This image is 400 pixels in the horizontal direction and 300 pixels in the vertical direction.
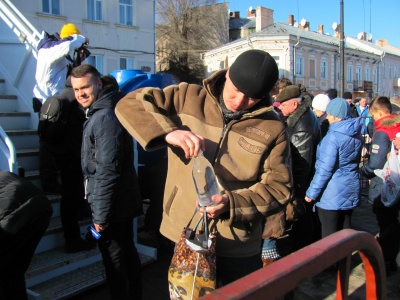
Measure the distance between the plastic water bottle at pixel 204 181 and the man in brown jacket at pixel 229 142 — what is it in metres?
0.05

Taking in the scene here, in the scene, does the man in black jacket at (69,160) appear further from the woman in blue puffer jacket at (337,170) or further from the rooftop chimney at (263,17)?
the rooftop chimney at (263,17)

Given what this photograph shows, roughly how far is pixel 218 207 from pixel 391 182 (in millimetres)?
2798

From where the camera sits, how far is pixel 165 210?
2.21 metres

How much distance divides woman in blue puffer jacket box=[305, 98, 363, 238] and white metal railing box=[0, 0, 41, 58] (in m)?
3.99

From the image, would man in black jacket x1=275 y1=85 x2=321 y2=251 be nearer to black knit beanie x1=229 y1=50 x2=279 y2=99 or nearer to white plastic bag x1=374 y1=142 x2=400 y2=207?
white plastic bag x1=374 y1=142 x2=400 y2=207

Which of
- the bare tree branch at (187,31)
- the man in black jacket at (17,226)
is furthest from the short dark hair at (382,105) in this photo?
the bare tree branch at (187,31)

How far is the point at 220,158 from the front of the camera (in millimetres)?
1977

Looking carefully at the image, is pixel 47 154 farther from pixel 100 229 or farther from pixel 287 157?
pixel 287 157

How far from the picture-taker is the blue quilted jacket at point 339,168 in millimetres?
3867

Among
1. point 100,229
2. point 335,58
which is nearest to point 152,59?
point 100,229

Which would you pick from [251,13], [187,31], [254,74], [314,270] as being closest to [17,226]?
[254,74]

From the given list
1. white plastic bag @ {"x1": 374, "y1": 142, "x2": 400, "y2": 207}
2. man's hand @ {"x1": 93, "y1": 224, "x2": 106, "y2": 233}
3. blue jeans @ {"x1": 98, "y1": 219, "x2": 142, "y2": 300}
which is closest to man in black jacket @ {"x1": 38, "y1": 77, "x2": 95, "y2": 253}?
blue jeans @ {"x1": 98, "y1": 219, "x2": 142, "y2": 300}

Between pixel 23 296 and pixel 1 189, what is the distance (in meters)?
0.82

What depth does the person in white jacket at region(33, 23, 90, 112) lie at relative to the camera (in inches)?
180
